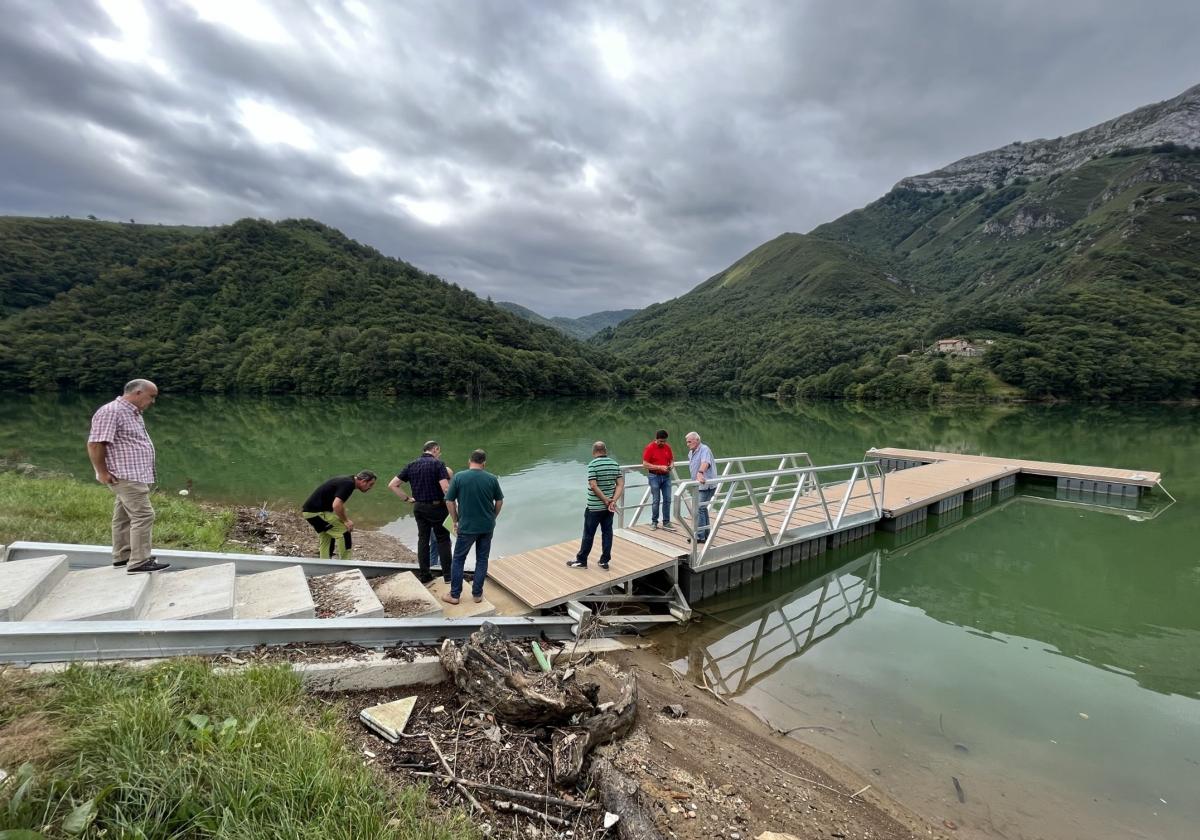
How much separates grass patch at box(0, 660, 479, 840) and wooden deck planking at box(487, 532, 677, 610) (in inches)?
148

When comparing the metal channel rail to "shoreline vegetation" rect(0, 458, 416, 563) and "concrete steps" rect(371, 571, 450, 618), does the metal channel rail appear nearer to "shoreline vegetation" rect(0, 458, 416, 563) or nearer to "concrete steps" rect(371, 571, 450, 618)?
"concrete steps" rect(371, 571, 450, 618)

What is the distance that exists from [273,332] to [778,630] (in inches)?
3652

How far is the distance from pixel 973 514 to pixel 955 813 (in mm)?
13297

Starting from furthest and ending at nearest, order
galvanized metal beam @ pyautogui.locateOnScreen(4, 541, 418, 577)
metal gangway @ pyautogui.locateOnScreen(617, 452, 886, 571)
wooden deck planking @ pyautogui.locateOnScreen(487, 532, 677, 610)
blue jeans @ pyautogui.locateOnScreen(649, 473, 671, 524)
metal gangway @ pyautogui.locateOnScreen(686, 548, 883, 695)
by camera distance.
A: blue jeans @ pyautogui.locateOnScreen(649, 473, 671, 524) < metal gangway @ pyautogui.locateOnScreen(617, 452, 886, 571) < wooden deck planking @ pyautogui.locateOnScreen(487, 532, 677, 610) < metal gangway @ pyautogui.locateOnScreen(686, 548, 883, 695) < galvanized metal beam @ pyautogui.locateOnScreen(4, 541, 418, 577)

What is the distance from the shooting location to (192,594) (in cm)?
426

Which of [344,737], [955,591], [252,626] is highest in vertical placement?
[252,626]

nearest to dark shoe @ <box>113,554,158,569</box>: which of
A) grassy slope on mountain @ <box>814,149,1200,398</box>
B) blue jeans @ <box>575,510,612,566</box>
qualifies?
blue jeans @ <box>575,510,612,566</box>

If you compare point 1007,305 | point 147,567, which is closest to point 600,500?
point 147,567

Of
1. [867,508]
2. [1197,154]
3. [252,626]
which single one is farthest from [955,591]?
[1197,154]

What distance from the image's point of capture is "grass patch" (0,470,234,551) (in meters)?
6.38

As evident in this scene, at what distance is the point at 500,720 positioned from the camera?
11.2ft

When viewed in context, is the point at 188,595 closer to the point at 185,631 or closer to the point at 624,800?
the point at 185,631

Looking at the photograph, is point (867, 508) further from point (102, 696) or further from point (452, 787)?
point (102, 696)

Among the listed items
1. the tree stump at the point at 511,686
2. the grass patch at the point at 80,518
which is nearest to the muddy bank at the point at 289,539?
the grass patch at the point at 80,518
